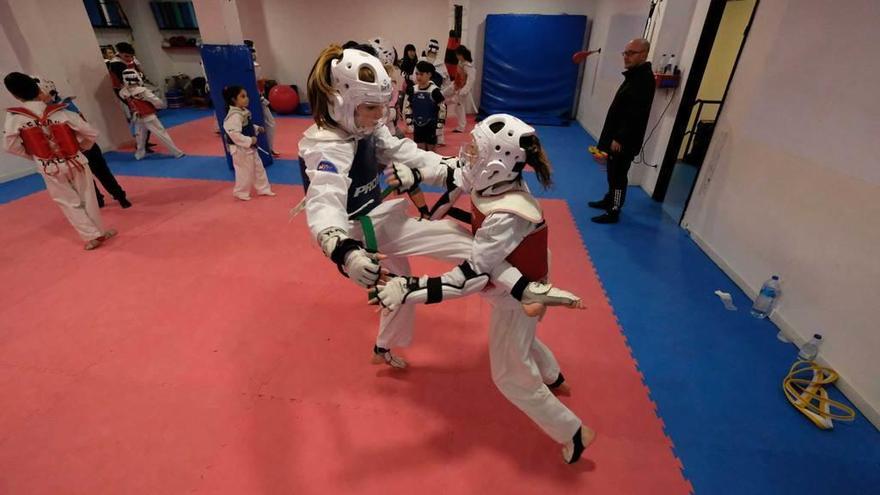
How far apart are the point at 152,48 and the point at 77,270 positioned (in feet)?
39.6

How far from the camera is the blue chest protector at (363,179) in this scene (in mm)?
2316

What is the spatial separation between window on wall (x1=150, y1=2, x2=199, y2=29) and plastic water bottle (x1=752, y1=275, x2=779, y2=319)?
16.0 m

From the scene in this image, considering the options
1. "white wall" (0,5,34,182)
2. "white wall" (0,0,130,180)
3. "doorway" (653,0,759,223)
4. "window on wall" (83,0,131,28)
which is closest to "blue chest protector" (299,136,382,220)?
"doorway" (653,0,759,223)

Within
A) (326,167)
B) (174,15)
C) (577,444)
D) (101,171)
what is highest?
(174,15)

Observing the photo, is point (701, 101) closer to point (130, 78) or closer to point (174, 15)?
point (130, 78)

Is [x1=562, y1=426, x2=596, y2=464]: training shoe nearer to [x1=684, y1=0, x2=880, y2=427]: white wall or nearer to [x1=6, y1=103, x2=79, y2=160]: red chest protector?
[x1=684, y1=0, x2=880, y2=427]: white wall

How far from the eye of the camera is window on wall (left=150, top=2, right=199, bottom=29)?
12.6 meters

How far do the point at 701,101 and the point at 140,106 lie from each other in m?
9.72

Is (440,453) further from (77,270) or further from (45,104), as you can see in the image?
(45,104)

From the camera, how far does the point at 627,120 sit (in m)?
5.17

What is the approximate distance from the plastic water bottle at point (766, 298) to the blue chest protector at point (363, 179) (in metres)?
3.78

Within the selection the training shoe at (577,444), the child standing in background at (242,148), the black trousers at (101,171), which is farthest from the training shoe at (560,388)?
the black trousers at (101,171)

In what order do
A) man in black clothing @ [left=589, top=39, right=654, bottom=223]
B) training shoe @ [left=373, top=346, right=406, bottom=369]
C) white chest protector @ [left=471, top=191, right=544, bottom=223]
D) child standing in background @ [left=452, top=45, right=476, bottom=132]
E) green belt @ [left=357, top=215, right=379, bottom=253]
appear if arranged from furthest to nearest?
1. child standing in background @ [left=452, top=45, right=476, bottom=132]
2. man in black clothing @ [left=589, top=39, right=654, bottom=223]
3. training shoe @ [left=373, top=346, right=406, bottom=369]
4. green belt @ [left=357, top=215, right=379, bottom=253]
5. white chest protector @ [left=471, top=191, right=544, bottom=223]

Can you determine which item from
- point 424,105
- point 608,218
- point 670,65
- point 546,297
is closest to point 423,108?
point 424,105
